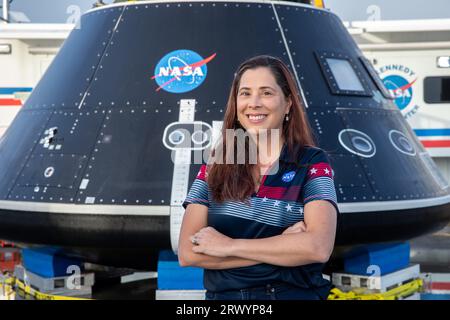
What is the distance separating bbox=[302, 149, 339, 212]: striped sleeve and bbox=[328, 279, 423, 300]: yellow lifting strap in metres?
2.22

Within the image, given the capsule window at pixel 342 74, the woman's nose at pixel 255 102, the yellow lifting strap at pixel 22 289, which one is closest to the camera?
the woman's nose at pixel 255 102

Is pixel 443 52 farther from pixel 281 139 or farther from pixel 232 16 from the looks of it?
pixel 281 139

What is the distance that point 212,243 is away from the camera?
1.46 metres

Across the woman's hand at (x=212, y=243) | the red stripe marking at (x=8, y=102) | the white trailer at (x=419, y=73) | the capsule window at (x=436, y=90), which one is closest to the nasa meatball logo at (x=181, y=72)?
the woman's hand at (x=212, y=243)

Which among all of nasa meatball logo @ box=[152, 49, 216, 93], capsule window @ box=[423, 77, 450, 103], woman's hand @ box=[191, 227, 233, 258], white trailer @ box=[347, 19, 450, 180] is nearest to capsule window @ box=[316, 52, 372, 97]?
nasa meatball logo @ box=[152, 49, 216, 93]

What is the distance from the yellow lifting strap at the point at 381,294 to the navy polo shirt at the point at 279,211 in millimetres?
2128

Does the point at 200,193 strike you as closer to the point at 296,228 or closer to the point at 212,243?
the point at 212,243

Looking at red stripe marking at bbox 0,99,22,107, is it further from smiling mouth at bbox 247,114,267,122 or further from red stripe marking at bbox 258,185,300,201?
red stripe marking at bbox 258,185,300,201

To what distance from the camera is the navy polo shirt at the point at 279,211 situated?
1442 millimetres

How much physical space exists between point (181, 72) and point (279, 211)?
2.32 m

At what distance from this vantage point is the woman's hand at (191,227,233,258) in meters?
1.44

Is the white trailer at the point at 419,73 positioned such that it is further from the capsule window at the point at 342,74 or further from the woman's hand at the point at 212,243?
the woman's hand at the point at 212,243

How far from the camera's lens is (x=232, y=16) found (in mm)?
3814

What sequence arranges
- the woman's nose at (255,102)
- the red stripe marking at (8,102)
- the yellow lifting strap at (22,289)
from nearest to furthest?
the woman's nose at (255,102) < the yellow lifting strap at (22,289) < the red stripe marking at (8,102)
